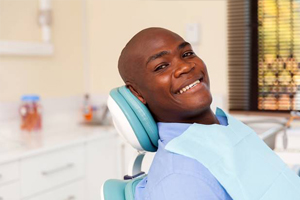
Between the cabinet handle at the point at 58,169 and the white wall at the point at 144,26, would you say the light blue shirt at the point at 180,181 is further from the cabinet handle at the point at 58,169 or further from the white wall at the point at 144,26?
the white wall at the point at 144,26

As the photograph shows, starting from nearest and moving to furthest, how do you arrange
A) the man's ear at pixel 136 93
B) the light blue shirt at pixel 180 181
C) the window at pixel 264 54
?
the light blue shirt at pixel 180 181 < the man's ear at pixel 136 93 < the window at pixel 264 54

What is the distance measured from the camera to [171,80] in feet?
3.49

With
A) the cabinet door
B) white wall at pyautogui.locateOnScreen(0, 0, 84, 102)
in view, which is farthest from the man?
white wall at pyautogui.locateOnScreen(0, 0, 84, 102)

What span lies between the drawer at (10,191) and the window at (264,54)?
1.42 meters

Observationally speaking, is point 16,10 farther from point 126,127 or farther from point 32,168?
point 126,127

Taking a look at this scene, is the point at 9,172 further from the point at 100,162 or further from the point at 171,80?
the point at 171,80

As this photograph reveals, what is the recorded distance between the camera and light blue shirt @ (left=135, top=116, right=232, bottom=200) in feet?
2.94

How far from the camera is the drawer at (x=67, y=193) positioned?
7.12 ft

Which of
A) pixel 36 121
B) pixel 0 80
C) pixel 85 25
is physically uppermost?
pixel 85 25

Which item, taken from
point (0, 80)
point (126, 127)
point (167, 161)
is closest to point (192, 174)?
point (167, 161)

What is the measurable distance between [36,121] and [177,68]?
1755 millimetres

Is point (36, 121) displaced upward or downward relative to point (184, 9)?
downward

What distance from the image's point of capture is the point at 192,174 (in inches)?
36.2

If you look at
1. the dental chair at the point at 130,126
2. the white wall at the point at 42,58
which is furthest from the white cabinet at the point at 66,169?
the dental chair at the point at 130,126
